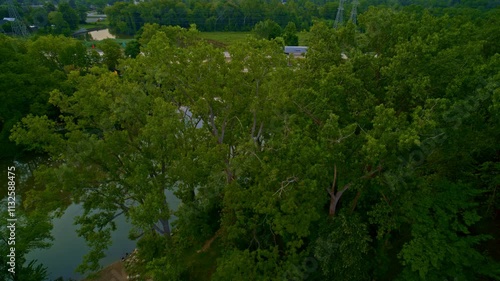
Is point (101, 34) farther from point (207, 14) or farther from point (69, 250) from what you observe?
point (69, 250)

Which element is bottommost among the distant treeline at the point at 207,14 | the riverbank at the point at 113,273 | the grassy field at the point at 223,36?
the riverbank at the point at 113,273

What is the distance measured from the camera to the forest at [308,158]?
8438 mm

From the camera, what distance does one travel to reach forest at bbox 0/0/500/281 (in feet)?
27.7

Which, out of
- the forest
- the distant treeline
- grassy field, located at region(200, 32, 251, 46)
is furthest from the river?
the distant treeline

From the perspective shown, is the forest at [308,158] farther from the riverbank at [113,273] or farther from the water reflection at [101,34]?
the water reflection at [101,34]

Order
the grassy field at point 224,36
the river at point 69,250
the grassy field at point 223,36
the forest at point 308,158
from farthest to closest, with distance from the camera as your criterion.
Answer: the grassy field at point 223,36 < the grassy field at point 224,36 < the river at point 69,250 < the forest at point 308,158

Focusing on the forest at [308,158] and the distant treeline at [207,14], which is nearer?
the forest at [308,158]

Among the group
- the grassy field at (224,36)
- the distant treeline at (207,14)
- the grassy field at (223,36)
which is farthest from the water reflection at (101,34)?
the grassy field at (224,36)

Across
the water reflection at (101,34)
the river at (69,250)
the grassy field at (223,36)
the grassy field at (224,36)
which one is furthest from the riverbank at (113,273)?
the water reflection at (101,34)

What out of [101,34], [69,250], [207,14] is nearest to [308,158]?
[69,250]

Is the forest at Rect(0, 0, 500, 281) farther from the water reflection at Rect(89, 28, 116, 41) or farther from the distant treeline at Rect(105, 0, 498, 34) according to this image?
the water reflection at Rect(89, 28, 116, 41)

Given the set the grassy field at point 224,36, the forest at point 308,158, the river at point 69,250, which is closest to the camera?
the forest at point 308,158

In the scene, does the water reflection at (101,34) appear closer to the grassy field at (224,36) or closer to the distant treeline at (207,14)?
the distant treeline at (207,14)

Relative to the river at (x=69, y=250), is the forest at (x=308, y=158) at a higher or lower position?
higher
